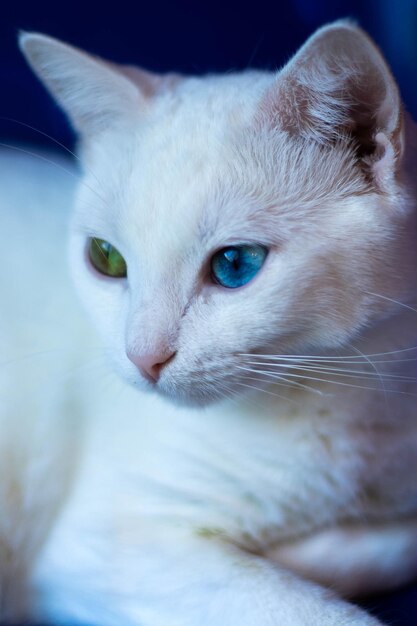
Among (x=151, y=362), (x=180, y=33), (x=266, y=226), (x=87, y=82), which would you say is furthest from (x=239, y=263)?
(x=180, y=33)

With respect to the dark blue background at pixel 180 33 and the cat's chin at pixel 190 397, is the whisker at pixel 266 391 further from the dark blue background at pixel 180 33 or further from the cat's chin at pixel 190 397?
the dark blue background at pixel 180 33

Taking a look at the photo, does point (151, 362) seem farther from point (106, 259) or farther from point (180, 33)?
point (180, 33)

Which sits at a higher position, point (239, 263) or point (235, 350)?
point (239, 263)

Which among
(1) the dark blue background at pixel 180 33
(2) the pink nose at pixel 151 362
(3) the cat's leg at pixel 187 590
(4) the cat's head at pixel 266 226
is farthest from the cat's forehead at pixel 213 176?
(1) the dark blue background at pixel 180 33

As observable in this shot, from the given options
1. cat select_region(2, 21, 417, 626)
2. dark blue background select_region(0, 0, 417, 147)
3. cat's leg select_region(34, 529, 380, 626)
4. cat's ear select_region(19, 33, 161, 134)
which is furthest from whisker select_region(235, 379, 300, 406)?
dark blue background select_region(0, 0, 417, 147)

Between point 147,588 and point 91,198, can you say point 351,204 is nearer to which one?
point 91,198

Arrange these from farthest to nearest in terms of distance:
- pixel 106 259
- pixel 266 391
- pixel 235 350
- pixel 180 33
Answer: pixel 180 33
pixel 106 259
pixel 266 391
pixel 235 350

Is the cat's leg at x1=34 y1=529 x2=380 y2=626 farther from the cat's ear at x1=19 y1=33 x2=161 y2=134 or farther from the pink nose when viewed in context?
the cat's ear at x1=19 y1=33 x2=161 y2=134
